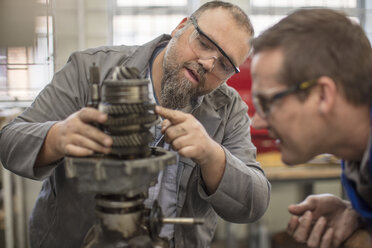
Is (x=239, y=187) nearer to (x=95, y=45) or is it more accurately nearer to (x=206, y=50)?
(x=206, y=50)

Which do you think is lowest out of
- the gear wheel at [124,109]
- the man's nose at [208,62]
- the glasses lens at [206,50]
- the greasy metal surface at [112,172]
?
the greasy metal surface at [112,172]

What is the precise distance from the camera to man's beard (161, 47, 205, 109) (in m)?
1.36

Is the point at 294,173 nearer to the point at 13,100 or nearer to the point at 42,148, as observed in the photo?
the point at 42,148

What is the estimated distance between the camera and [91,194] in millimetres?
1312

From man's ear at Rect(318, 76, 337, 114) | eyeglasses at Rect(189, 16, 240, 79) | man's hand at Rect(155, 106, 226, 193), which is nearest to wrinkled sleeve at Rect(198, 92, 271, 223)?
man's hand at Rect(155, 106, 226, 193)

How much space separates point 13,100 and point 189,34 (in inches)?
59.3

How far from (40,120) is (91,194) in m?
0.31

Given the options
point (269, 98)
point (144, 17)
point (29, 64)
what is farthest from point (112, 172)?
point (144, 17)

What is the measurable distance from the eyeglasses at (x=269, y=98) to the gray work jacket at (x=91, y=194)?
0.82ft

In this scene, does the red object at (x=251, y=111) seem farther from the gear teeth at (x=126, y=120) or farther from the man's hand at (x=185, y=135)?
the gear teeth at (x=126, y=120)

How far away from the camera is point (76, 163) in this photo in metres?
0.79

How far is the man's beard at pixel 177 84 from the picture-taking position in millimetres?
1359

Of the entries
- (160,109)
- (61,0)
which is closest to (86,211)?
(160,109)

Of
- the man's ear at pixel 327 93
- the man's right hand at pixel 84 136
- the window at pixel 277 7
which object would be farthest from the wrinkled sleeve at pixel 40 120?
the window at pixel 277 7
